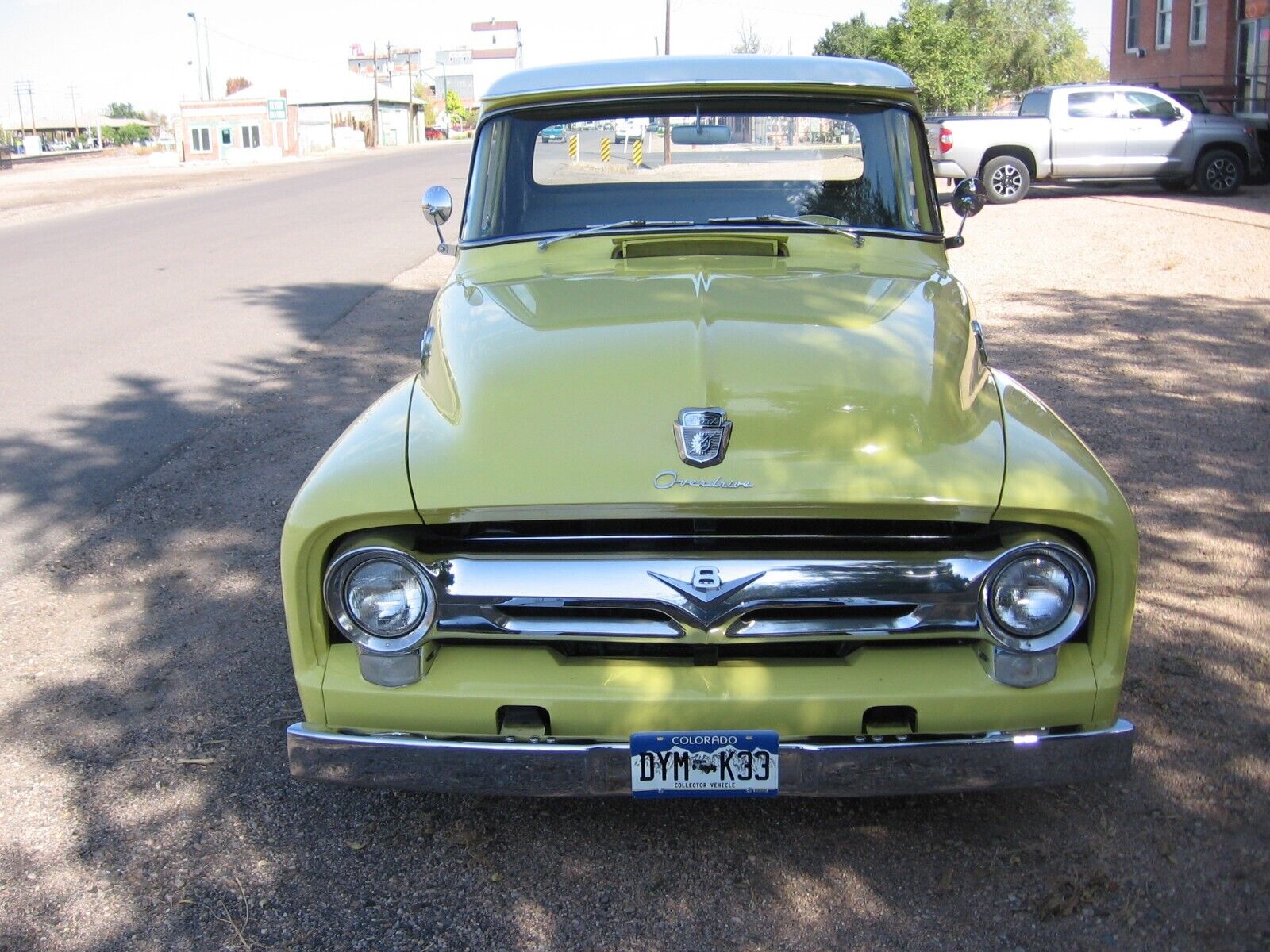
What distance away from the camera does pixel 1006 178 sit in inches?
719

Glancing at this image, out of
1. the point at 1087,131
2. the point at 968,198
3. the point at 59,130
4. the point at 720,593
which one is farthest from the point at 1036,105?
A: the point at 59,130

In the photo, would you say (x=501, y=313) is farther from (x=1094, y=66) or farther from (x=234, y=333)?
(x=1094, y=66)

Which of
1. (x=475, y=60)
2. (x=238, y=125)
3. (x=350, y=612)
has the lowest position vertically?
(x=350, y=612)

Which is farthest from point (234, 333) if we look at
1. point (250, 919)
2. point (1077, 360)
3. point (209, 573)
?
point (250, 919)

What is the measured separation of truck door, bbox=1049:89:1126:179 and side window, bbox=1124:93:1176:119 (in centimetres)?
23

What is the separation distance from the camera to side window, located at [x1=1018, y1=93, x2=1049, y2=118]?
1816cm

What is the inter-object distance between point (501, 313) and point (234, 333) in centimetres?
721

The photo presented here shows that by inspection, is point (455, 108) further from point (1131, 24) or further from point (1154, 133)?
point (1154, 133)

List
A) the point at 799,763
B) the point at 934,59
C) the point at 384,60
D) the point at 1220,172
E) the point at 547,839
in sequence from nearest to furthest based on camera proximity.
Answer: the point at 799,763 → the point at 547,839 → the point at 1220,172 → the point at 934,59 → the point at 384,60

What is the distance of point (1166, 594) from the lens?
4551 mm

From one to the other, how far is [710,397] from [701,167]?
1728 mm

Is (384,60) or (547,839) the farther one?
(384,60)

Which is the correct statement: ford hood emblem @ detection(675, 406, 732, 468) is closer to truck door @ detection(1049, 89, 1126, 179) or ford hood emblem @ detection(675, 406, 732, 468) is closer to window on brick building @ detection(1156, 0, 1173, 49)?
truck door @ detection(1049, 89, 1126, 179)

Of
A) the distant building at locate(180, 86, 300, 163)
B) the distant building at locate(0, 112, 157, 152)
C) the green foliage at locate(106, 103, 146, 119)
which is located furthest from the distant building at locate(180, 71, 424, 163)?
the green foliage at locate(106, 103, 146, 119)
